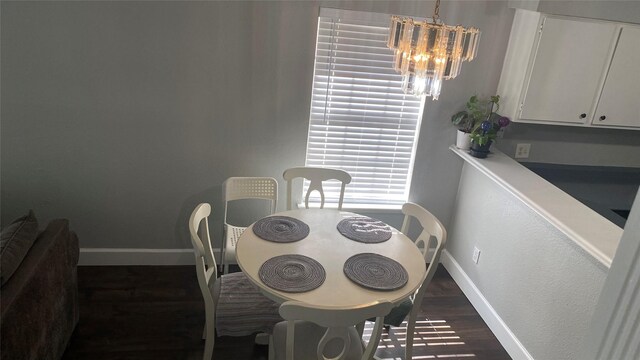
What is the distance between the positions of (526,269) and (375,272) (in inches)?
41.9

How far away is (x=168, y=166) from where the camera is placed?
331cm

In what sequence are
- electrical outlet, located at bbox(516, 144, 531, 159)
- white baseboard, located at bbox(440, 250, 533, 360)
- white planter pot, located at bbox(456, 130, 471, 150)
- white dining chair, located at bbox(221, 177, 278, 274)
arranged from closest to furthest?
1. white baseboard, located at bbox(440, 250, 533, 360)
2. white dining chair, located at bbox(221, 177, 278, 274)
3. white planter pot, located at bbox(456, 130, 471, 150)
4. electrical outlet, located at bbox(516, 144, 531, 159)

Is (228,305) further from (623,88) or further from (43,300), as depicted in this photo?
(623,88)

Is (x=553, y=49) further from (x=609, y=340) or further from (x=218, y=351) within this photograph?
(x=218, y=351)

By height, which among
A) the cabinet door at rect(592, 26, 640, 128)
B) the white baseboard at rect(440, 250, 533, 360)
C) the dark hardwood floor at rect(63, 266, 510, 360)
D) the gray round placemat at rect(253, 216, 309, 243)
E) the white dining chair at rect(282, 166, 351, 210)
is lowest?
the dark hardwood floor at rect(63, 266, 510, 360)

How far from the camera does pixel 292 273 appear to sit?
7.59 ft

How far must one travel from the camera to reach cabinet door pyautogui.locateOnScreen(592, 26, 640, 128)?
9.81ft

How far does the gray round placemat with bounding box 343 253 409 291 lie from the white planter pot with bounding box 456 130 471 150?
4.31 feet

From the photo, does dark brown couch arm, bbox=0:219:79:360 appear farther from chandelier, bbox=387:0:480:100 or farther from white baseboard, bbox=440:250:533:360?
white baseboard, bbox=440:250:533:360

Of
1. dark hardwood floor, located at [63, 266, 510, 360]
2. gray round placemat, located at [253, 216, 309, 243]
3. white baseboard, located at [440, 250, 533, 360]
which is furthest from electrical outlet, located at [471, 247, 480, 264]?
gray round placemat, located at [253, 216, 309, 243]

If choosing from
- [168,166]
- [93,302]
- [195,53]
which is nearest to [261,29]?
[195,53]

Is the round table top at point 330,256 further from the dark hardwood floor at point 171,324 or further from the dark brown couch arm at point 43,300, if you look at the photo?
the dark brown couch arm at point 43,300

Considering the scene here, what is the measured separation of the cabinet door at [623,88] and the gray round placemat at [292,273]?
2.25 metres

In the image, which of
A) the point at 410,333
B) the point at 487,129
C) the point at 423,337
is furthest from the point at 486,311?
the point at 487,129
